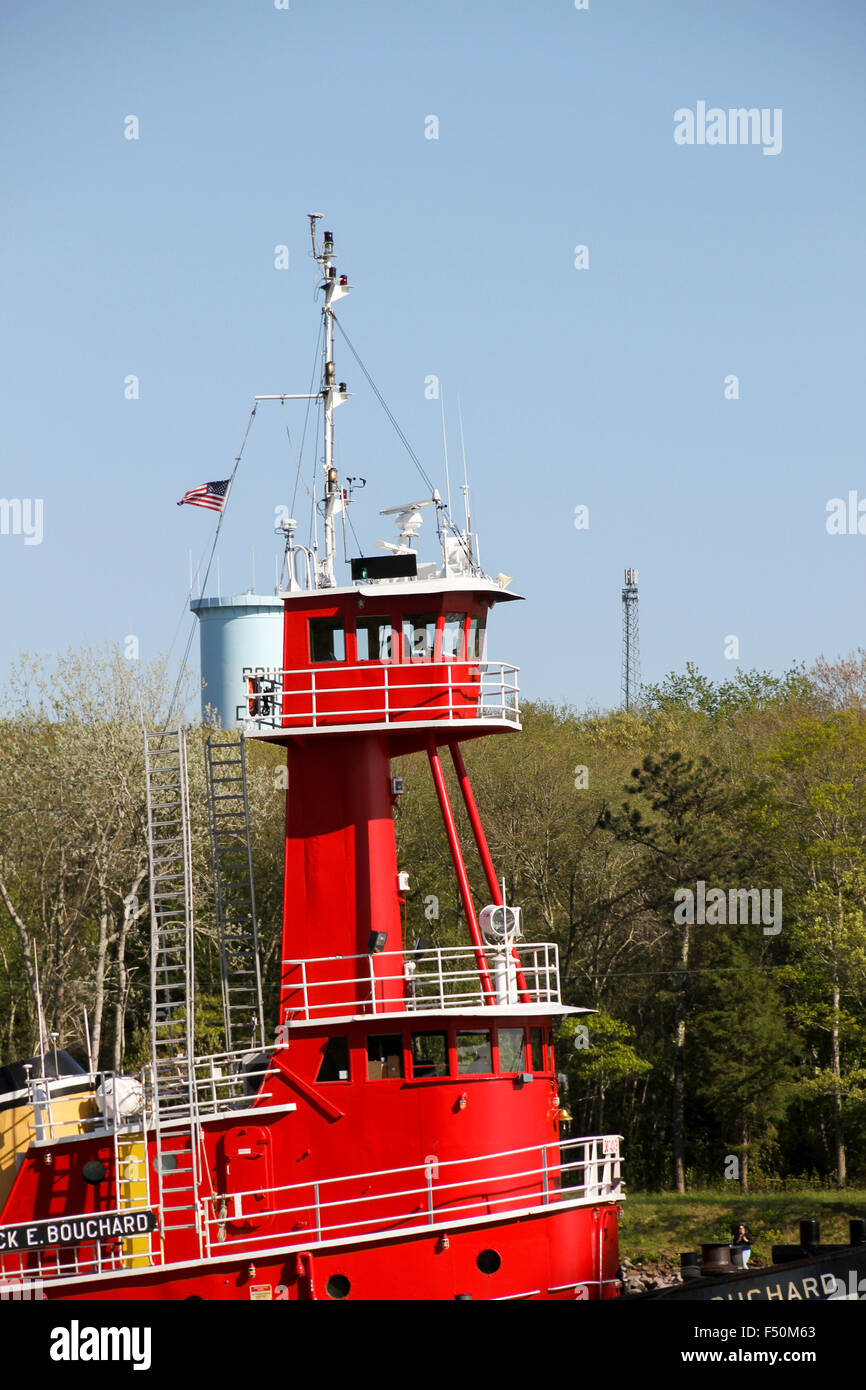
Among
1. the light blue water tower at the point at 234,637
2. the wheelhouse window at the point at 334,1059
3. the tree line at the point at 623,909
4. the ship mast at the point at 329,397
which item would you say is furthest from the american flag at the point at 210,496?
the light blue water tower at the point at 234,637

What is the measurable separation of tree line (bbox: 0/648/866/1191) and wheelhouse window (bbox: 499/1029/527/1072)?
18.9 metres

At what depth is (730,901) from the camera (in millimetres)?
46688

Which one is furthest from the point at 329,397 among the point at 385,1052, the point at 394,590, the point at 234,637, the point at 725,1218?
the point at 234,637

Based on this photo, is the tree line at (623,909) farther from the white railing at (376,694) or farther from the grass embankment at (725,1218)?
the white railing at (376,694)

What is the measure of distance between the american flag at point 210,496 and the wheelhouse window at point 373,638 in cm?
576

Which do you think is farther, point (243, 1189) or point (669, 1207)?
point (669, 1207)

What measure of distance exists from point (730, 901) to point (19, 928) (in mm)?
21548

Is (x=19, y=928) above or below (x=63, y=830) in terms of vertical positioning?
below

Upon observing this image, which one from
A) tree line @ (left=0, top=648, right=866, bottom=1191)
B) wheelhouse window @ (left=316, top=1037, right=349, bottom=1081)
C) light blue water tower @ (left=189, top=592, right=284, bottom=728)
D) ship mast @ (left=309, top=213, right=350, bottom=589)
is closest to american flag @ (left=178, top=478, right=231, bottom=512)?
ship mast @ (left=309, top=213, right=350, bottom=589)
